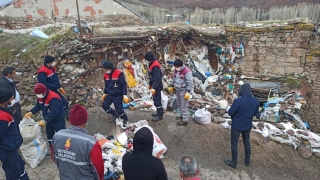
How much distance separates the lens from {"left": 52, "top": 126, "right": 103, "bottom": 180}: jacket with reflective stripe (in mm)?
2480

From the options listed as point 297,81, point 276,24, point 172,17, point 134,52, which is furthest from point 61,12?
point 297,81

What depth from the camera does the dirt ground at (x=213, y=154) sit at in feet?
14.5

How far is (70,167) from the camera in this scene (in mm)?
2561

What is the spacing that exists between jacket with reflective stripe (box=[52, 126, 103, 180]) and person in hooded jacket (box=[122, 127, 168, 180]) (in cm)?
45

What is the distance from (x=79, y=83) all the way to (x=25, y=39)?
3031mm

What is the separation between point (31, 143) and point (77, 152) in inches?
88.7

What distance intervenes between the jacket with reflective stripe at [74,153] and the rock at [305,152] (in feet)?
14.0

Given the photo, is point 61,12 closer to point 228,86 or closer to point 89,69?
point 89,69

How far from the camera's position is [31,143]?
423 cm

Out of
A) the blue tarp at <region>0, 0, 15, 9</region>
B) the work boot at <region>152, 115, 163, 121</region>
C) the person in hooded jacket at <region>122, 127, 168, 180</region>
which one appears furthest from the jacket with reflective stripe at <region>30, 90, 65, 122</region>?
the blue tarp at <region>0, 0, 15, 9</region>

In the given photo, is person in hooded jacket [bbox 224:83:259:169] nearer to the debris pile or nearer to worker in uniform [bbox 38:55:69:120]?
the debris pile

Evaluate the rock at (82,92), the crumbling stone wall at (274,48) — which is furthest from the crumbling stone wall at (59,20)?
the rock at (82,92)

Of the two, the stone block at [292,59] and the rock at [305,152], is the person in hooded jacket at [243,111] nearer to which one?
the rock at [305,152]

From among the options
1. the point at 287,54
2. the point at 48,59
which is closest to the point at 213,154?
the point at 48,59
